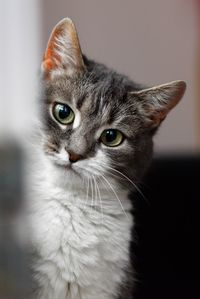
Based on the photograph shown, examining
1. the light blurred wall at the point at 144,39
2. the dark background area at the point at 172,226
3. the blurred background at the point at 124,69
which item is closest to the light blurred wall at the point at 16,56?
the blurred background at the point at 124,69

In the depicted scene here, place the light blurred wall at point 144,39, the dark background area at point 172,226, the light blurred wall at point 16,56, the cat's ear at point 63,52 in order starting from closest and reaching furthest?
1. the light blurred wall at point 16,56
2. the cat's ear at point 63,52
3. the light blurred wall at point 144,39
4. the dark background area at point 172,226

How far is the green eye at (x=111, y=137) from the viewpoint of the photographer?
0.82 metres

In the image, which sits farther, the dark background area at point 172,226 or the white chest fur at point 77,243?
the dark background area at point 172,226

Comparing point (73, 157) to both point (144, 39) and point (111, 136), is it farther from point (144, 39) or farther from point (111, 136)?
point (144, 39)

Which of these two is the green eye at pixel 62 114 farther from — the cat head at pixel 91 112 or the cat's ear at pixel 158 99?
the cat's ear at pixel 158 99

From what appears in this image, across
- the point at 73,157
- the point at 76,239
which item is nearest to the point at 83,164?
the point at 73,157

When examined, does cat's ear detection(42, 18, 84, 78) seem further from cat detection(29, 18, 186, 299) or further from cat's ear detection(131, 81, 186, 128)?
cat's ear detection(131, 81, 186, 128)

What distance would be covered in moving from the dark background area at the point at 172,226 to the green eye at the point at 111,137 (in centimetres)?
41

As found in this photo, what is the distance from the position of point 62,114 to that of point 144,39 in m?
0.27

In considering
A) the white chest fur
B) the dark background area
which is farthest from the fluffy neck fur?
the dark background area

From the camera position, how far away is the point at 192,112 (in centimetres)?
108

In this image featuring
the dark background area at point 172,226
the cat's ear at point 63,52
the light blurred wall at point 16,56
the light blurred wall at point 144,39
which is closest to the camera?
the light blurred wall at point 16,56

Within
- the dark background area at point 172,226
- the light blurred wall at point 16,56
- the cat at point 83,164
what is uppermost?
the light blurred wall at point 16,56

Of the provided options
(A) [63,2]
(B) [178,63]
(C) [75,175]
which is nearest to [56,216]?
(C) [75,175]
